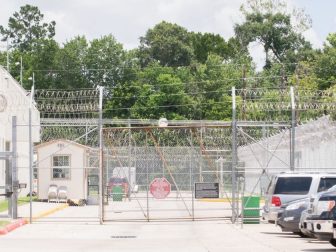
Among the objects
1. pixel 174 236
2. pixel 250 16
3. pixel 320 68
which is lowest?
pixel 174 236

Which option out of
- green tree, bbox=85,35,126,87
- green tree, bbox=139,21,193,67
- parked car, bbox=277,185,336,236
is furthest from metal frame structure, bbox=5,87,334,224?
green tree, bbox=139,21,193,67

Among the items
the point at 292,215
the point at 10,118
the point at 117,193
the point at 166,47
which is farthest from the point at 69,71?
the point at 292,215

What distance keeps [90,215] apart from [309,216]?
1889 cm

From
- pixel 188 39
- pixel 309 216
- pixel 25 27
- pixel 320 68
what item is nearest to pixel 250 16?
pixel 188 39

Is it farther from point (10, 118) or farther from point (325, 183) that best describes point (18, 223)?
point (10, 118)

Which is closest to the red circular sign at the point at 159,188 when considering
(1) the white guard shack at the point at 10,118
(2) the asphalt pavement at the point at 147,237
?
(2) the asphalt pavement at the point at 147,237

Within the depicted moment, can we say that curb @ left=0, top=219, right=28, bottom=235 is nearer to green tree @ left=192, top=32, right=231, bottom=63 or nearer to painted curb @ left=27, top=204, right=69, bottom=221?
painted curb @ left=27, top=204, right=69, bottom=221

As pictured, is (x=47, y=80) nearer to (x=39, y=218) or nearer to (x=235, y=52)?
(x=235, y=52)

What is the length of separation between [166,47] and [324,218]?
3796 inches

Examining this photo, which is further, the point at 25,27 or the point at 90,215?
the point at 25,27

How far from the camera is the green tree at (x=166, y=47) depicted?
117875 millimetres

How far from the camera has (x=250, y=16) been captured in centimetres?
10750

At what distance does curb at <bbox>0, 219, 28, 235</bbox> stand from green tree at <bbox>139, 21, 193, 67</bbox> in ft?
272

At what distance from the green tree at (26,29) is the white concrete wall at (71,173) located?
7667cm
